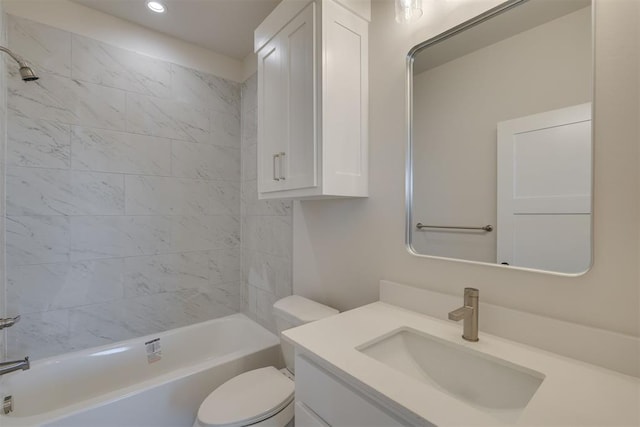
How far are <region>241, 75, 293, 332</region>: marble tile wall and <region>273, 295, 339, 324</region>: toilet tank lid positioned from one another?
0.38 meters

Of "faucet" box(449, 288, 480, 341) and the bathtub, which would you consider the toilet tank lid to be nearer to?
the bathtub

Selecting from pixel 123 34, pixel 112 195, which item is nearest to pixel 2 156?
pixel 112 195

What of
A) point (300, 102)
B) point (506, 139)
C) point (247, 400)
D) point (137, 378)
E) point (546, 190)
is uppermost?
point (300, 102)

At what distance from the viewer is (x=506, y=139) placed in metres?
0.98

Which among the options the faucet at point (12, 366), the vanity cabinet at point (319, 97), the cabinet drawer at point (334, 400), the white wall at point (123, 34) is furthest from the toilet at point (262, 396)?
the white wall at point (123, 34)

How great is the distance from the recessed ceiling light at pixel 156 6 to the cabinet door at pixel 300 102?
1003 mm

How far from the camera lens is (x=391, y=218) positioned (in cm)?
129

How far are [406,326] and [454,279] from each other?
0.25m

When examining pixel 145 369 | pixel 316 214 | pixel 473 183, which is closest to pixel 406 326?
pixel 473 183

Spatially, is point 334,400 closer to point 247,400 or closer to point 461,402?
point 461,402

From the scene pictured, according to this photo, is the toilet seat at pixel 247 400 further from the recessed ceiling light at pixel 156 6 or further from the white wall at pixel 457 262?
the recessed ceiling light at pixel 156 6

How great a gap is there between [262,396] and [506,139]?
4.77 ft

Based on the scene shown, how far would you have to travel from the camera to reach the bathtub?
4.42 ft

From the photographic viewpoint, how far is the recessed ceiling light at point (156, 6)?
1770 mm
